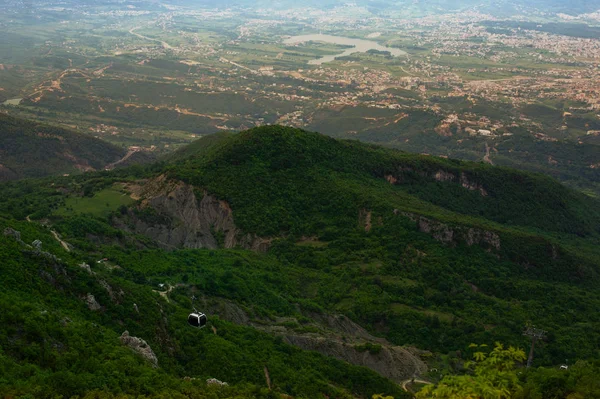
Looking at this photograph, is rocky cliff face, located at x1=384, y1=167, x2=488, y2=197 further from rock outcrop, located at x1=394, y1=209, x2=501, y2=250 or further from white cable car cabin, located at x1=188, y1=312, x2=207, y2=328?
white cable car cabin, located at x1=188, y1=312, x2=207, y2=328

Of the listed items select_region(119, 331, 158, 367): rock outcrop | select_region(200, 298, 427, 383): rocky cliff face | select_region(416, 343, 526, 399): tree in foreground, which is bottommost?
select_region(200, 298, 427, 383): rocky cliff face

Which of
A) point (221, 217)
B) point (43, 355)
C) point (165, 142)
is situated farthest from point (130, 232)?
point (165, 142)

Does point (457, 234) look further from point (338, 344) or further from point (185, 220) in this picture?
point (185, 220)

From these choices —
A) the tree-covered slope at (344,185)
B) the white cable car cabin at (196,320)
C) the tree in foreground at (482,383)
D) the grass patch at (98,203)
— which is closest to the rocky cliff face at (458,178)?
the tree-covered slope at (344,185)

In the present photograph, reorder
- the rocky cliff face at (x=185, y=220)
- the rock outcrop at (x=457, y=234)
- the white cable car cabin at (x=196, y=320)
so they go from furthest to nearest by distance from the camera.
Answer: the rocky cliff face at (x=185, y=220)
the rock outcrop at (x=457, y=234)
the white cable car cabin at (x=196, y=320)

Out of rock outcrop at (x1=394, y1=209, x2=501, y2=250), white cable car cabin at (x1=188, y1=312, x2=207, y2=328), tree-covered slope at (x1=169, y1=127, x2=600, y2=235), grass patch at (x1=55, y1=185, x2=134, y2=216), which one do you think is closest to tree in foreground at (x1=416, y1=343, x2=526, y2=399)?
white cable car cabin at (x1=188, y1=312, x2=207, y2=328)

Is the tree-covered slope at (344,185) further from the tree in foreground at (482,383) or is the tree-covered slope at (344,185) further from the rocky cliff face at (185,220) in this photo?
the tree in foreground at (482,383)
